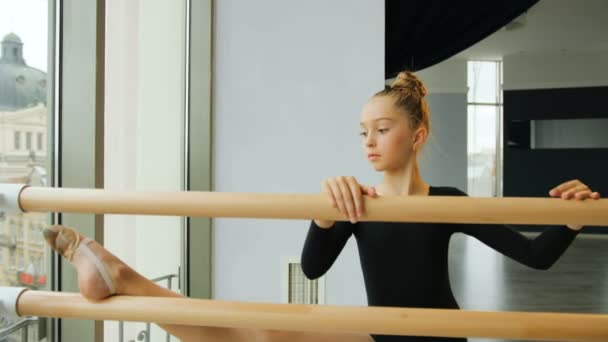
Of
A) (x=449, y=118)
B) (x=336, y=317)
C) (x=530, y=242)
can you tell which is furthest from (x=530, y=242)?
(x=449, y=118)

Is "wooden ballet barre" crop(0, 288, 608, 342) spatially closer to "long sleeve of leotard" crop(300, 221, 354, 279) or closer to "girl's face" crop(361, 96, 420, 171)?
"long sleeve of leotard" crop(300, 221, 354, 279)

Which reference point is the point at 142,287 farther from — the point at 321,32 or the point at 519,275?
the point at 519,275

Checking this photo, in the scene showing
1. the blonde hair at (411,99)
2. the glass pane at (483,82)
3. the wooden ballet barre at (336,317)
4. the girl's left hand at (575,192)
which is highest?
the glass pane at (483,82)

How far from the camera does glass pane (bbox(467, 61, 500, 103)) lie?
10.1 metres

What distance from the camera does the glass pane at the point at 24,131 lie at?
1404 millimetres

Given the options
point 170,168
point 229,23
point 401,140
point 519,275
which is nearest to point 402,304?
point 401,140

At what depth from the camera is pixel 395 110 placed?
1.45 m

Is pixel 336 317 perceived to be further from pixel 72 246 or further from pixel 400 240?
pixel 400 240

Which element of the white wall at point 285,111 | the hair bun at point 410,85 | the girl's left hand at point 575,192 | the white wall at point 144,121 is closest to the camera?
the girl's left hand at point 575,192

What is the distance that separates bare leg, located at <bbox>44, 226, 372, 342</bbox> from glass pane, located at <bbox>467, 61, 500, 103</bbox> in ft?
31.0

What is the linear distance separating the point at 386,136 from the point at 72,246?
740 millimetres

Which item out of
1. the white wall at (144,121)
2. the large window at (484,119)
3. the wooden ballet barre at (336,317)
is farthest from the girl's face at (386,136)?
the large window at (484,119)

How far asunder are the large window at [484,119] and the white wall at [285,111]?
7.87 metres

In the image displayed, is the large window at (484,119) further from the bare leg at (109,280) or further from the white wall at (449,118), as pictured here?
the bare leg at (109,280)
